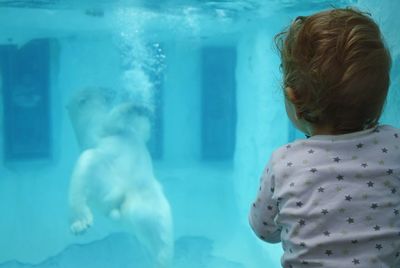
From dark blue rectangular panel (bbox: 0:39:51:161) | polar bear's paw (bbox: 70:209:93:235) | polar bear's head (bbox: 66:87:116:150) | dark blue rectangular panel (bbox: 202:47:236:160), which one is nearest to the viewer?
polar bear's paw (bbox: 70:209:93:235)

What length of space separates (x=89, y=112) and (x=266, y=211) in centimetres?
484

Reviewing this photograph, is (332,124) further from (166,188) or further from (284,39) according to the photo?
(166,188)

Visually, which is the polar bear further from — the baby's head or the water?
the baby's head

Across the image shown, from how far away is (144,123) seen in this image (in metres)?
5.86

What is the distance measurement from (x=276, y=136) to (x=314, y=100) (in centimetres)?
563

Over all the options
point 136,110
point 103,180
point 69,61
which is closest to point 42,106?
point 69,61

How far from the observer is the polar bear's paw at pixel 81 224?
441cm

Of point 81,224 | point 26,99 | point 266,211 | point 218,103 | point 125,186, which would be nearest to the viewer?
point 266,211

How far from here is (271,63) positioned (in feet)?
23.3

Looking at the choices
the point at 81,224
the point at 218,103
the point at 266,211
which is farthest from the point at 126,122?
the point at 266,211

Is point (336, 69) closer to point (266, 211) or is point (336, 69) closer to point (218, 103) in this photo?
point (266, 211)

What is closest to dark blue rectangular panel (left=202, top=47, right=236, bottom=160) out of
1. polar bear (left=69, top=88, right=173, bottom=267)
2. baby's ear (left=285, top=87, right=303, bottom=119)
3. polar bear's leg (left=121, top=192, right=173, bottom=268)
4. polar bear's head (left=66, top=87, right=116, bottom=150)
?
polar bear's head (left=66, top=87, right=116, bottom=150)

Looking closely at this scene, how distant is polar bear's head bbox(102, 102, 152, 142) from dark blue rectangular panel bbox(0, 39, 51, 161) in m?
3.18

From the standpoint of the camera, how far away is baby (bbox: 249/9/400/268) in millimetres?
1141
